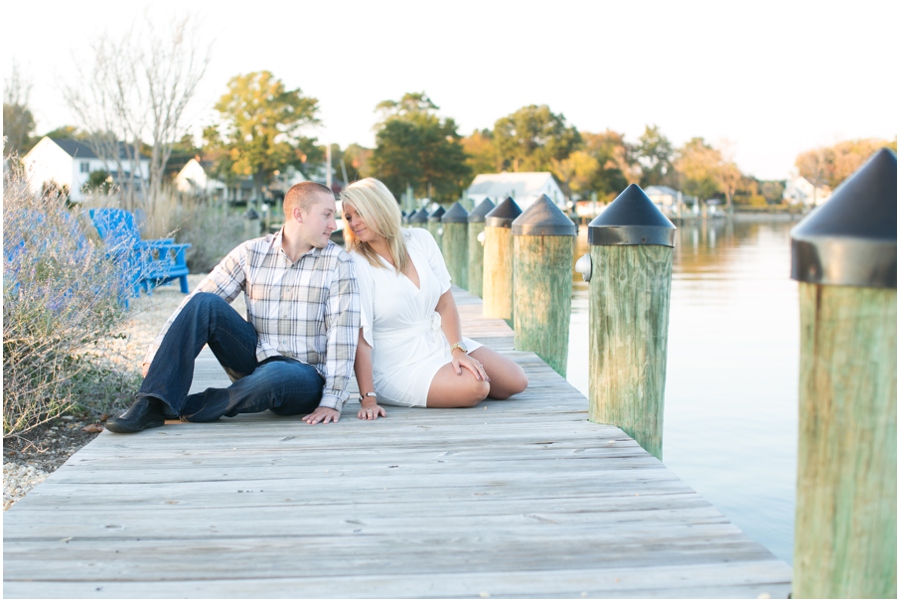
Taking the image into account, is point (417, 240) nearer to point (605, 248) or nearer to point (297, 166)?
point (605, 248)

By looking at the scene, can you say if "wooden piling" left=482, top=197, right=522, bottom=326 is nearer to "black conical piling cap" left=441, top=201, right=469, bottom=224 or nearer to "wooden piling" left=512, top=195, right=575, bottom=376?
"wooden piling" left=512, top=195, right=575, bottom=376

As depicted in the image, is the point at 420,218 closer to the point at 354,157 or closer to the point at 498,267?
the point at 498,267

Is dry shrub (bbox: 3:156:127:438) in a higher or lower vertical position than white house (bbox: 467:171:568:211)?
lower

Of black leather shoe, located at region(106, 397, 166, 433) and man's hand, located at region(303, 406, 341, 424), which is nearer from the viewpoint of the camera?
black leather shoe, located at region(106, 397, 166, 433)

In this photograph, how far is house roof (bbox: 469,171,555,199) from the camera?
87.4 m

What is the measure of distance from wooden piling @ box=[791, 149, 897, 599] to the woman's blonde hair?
251 cm

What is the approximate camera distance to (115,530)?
2.78m

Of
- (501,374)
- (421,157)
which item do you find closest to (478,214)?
(501,374)

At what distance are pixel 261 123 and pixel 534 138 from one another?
143 feet

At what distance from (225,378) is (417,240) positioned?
160cm

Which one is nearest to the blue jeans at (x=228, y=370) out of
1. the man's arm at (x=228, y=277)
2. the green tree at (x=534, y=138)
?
the man's arm at (x=228, y=277)

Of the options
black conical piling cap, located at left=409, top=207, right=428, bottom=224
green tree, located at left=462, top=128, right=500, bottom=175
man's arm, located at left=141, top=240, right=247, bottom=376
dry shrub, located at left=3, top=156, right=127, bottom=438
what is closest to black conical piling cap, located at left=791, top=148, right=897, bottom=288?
man's arm, located at left=141, top=240, right=247, bottom=376

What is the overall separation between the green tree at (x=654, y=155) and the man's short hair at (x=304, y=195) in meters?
111

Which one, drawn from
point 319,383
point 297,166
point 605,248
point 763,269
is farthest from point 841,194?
point 297,166
